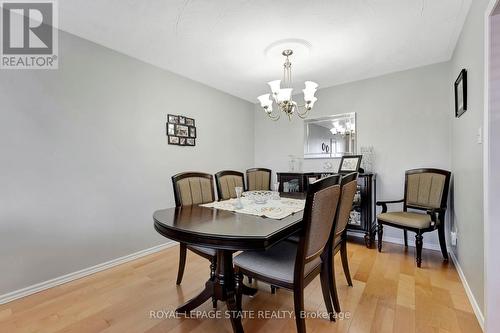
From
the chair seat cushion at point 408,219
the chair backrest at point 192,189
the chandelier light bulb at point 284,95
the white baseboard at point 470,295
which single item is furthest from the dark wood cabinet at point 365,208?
the chair backrest at point 192,189

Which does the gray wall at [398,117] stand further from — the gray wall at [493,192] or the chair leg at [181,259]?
the chair leg at [181,259]

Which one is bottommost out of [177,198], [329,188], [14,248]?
[14,248]

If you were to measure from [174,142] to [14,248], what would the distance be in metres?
1.81

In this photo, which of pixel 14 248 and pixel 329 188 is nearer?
pixel 329 188

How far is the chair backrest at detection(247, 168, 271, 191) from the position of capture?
3.33 meters

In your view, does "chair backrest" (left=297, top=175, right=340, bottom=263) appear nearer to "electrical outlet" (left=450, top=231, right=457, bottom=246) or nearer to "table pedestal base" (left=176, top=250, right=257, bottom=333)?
"table pedestal base" (left=176, top=250, right=257, bottom=333)

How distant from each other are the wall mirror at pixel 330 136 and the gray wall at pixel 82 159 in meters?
1.95

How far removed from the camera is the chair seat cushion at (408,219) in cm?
238

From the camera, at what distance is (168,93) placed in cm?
304

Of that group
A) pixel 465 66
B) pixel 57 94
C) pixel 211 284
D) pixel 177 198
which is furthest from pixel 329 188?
pixel 57 94

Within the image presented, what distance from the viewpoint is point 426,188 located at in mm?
2691

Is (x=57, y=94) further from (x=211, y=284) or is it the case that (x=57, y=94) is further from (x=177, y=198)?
(x=211, y=284)

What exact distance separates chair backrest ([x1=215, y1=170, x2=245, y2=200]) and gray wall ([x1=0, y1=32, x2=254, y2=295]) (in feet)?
3.12

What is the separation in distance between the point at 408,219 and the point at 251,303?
187 centimetres
